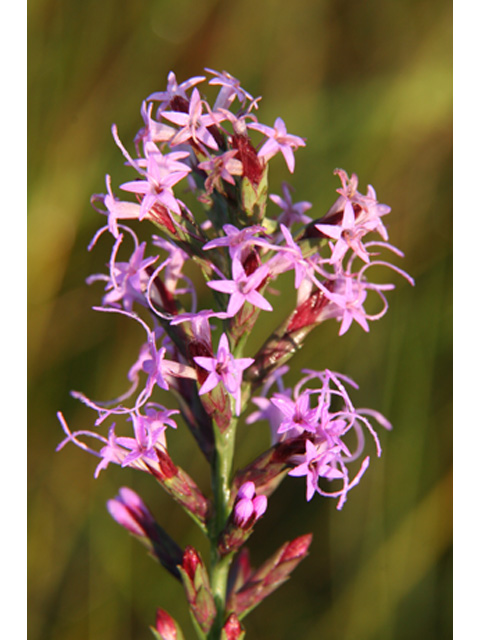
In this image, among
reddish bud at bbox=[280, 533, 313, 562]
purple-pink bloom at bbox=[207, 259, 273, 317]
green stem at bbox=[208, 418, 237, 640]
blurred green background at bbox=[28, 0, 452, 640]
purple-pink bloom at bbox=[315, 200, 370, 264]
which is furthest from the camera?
blurred green background at bbox=[28, 0, 452, 640]

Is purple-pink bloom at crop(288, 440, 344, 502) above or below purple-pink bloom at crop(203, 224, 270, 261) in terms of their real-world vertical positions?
below

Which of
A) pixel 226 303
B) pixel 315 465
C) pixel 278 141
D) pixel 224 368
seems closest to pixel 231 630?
pixel 315 465

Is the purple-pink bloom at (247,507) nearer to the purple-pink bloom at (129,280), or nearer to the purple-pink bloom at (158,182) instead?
the purple-pink bloom at (129,280)

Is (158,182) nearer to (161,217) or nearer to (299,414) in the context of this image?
(161,217)

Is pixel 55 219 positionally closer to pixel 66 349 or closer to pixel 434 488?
pixel 66 349

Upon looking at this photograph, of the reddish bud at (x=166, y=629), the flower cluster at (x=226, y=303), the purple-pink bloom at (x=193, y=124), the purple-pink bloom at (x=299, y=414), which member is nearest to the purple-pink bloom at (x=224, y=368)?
the flower cluster at (x=226, y=303)

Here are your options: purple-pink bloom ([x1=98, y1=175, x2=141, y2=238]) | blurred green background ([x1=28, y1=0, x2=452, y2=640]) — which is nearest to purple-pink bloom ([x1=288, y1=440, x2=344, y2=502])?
purple-pink bloom ([x1=98, y1=175, x2=141, y2=238])

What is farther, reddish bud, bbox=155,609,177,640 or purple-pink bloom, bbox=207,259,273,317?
reddish bud, bbox=155,609,177,640

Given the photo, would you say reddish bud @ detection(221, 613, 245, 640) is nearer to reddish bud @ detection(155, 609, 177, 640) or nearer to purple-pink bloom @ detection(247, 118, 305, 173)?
reddish bud @ detection(155, 609, 177, 640)
